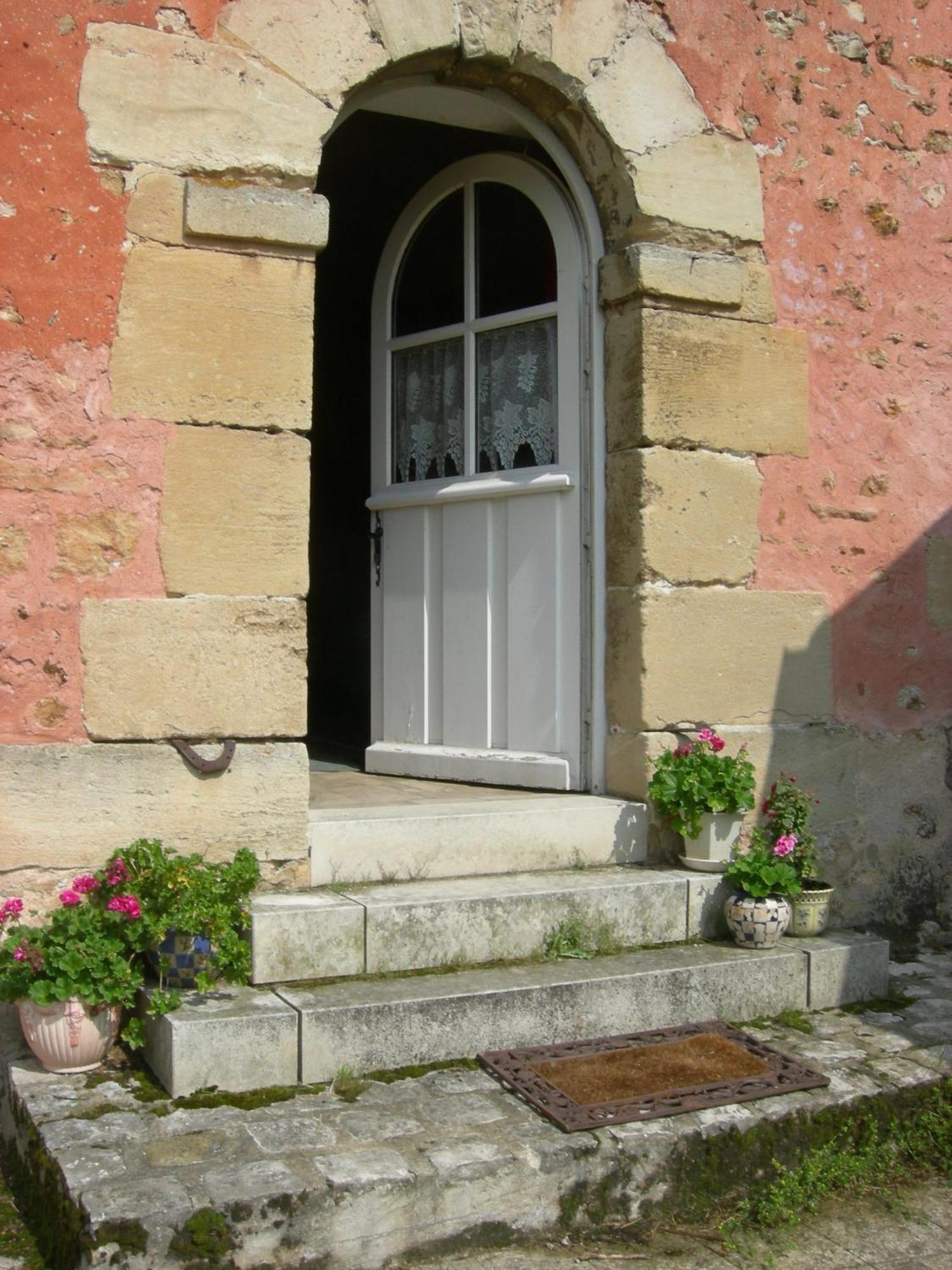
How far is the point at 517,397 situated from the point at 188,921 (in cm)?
252

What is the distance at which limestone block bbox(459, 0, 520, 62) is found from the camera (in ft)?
14.3

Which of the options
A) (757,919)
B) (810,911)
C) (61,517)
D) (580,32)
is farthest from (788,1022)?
(580,32)

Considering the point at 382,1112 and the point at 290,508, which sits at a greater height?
the point at 290,508

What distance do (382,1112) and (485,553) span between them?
243cm

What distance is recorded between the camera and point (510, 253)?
16.9 feet

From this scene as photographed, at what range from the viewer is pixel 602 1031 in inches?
150

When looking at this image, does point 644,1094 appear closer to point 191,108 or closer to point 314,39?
point 191,108

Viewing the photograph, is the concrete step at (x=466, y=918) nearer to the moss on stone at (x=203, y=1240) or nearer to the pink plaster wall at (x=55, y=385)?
the pink plaster wall at (x=55, y=385)

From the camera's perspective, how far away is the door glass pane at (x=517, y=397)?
4.96 m

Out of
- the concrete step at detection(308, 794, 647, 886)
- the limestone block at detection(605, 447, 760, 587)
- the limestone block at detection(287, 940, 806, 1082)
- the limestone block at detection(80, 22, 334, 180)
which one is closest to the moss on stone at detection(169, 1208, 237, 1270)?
the limestone block at detection(287, 940, 806, 1082)

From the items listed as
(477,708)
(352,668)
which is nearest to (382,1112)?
(477,708)

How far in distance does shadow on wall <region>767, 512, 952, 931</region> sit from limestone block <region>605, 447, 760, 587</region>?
1.70 ft

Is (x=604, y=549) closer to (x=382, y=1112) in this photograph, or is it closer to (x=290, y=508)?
(x=290, y=508)

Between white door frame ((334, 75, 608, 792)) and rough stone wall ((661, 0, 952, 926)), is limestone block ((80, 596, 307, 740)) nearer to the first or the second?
white door frame ((334, 75, 608, 792))
